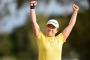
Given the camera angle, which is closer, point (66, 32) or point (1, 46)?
point (66, 32)

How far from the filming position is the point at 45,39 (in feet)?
17.6

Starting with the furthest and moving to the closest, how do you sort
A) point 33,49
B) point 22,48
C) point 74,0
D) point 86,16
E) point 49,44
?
point 22,48 < point 33,49 < point 86,16 < point 74,0 < point 49,44

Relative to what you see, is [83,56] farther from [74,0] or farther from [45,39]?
[45,39]

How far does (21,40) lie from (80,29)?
13.5 metres

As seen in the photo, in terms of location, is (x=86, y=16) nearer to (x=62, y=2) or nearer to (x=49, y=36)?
(x=62, y=2)

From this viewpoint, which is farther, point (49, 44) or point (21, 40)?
point (21, 40)

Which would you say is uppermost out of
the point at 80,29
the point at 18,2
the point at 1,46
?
the point at 18,2

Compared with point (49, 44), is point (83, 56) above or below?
below

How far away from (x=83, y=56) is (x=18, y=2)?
4266mm

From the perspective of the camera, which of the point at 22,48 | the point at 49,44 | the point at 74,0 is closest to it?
the point at 49,44

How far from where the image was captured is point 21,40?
33188 mm

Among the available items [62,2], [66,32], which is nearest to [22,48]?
[62,2]

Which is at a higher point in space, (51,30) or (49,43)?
(51,30)

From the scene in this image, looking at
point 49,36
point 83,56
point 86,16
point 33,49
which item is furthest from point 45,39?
point 33,49
